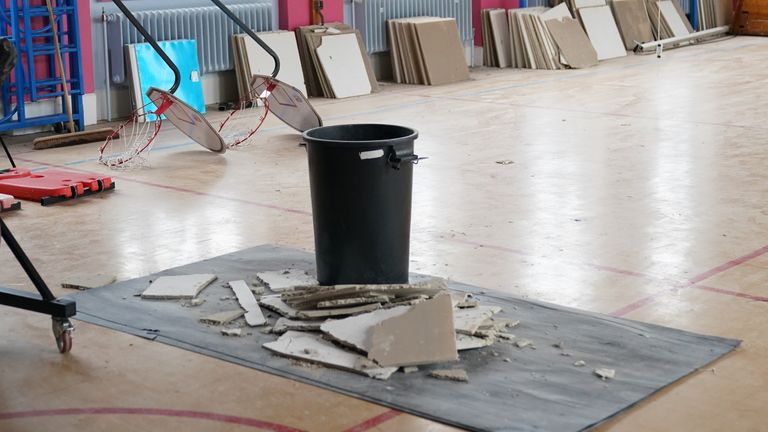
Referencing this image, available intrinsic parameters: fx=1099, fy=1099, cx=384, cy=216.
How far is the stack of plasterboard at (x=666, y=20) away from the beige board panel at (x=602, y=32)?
1545 mm

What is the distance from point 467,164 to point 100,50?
4.19m

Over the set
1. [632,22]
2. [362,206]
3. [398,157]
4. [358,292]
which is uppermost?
[632,22]

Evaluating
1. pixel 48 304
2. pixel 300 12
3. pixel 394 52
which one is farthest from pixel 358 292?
pixel 394 52

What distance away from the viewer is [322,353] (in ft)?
14.0

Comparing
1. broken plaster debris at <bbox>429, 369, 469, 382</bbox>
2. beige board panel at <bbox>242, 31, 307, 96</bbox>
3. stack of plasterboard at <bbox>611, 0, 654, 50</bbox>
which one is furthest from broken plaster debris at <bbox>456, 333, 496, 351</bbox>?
stack of plasterboard at <bbox>611, 0, 654, 50</bbox>

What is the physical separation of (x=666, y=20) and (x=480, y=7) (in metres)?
4.18

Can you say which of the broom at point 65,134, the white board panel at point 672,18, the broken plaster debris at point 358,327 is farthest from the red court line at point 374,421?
the white board panel at point 672,18

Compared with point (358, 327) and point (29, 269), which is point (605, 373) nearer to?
point (358, 327)

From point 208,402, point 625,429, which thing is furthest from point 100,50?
point 625,429

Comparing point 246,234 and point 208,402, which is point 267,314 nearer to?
point 208,402

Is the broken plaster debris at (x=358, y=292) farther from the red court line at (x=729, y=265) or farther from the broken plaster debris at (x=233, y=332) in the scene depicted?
the red court line at (x=729, y=265)

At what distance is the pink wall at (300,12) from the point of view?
40.0 feet

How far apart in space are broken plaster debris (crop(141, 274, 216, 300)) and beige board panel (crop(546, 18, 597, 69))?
32.6ft

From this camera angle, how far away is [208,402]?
12.7ft
